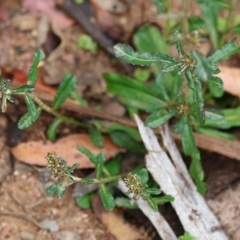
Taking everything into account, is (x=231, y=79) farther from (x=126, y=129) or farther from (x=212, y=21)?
(x=126, y=129)

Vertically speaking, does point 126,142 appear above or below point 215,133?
above

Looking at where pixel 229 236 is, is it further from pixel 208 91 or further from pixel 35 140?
pixel 35 140

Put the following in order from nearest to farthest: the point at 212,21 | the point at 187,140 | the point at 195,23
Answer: the point at 187,140 < the point at 195,23 < the point at 212,21

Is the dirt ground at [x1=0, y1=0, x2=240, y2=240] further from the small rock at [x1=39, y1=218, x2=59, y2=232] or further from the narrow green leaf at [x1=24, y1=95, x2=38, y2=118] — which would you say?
the narrow green leaf at [x1=24, y1=95, x2=38, y2=118]

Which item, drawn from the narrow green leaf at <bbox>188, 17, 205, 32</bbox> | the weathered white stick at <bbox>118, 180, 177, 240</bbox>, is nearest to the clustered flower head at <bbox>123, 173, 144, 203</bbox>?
the weathered white stick at <bbox>118, 180, 177, 240</bbox>

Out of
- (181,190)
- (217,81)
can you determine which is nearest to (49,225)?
(181,190)

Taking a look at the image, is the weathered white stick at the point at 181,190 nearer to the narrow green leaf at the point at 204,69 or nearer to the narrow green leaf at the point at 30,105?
the narrow green leaf at the point at 30,105

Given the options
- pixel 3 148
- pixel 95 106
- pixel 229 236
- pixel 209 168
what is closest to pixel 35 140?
pixel 3 148
